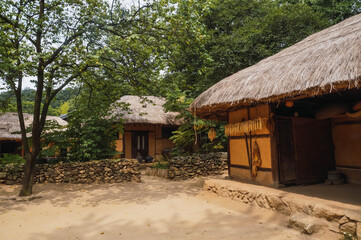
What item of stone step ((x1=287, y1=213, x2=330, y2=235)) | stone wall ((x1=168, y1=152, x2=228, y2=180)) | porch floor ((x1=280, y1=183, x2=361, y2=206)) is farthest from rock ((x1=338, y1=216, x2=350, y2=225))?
Result: stone wall ((x1=168, y1=152, x2=228, y2=180))

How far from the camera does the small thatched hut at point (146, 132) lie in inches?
498

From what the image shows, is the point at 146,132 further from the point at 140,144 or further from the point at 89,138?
the point at 89,138

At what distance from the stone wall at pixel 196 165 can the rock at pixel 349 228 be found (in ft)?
20.3

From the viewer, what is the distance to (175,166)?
9.22 meters

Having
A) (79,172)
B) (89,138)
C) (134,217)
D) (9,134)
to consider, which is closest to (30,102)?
(9,134)

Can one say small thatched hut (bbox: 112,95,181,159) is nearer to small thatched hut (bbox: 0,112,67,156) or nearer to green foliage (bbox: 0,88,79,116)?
green foliage (bbox: 0,88,79,116)

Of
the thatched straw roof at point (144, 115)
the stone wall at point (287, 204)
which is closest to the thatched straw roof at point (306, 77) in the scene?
the stone wall at point (287, 204)

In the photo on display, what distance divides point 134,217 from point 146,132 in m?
9.04

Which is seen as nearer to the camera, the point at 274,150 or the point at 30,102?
the point at 274,150

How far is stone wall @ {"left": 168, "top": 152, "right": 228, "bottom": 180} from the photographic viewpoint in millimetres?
9180

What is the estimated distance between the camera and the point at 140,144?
43.6 feet

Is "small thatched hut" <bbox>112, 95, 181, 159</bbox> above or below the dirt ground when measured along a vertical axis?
above

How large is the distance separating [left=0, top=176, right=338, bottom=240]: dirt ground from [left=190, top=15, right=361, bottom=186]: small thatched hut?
135 centimetres

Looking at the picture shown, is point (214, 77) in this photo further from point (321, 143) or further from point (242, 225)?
point (242, 225)
